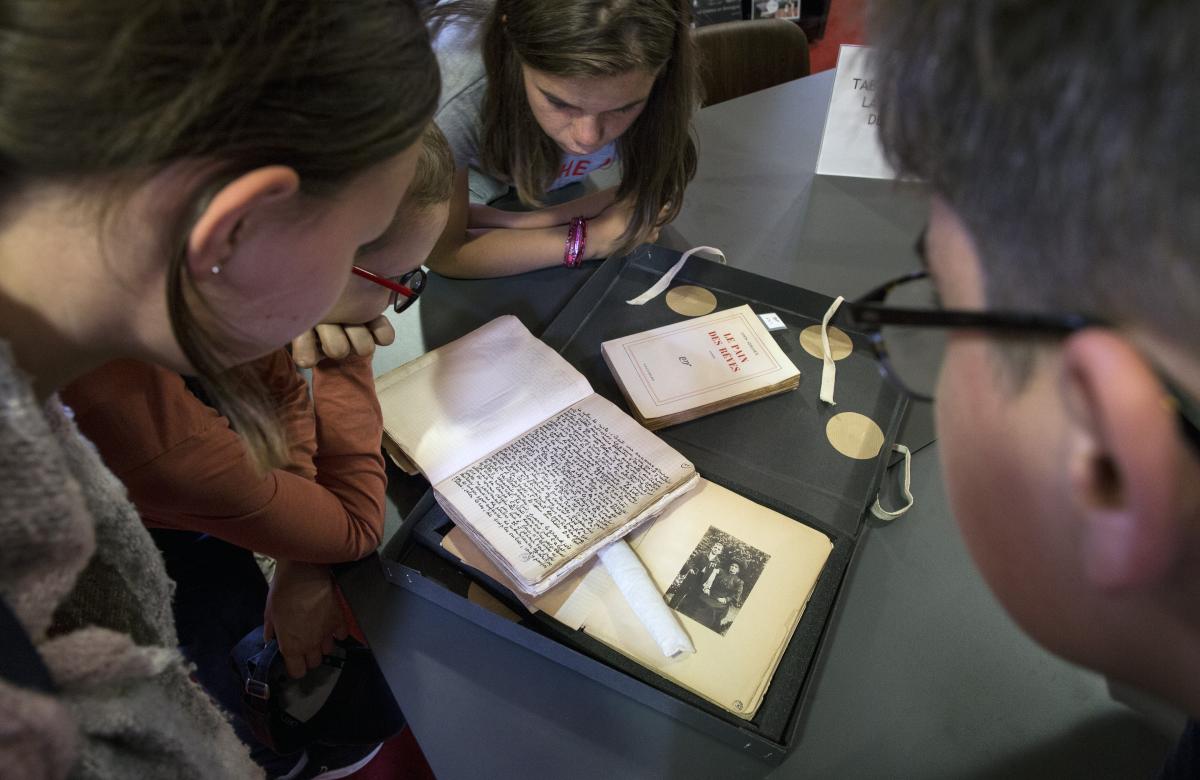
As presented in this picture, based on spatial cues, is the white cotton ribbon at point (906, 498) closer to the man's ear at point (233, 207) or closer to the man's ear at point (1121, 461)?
the man's ear at point (1121, 461)

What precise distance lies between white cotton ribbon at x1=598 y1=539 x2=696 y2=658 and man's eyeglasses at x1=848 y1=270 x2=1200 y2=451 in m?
0.33

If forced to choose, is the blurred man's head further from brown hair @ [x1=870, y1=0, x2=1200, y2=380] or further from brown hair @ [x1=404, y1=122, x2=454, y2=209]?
brown hair @ [x1=404, y1=122, x2=454, y2=209]

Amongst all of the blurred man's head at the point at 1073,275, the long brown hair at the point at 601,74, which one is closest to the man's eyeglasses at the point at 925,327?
the blurred man's head at the point at 1073,275

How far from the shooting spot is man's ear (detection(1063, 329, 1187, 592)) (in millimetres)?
272

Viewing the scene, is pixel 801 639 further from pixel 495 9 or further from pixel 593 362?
pixel 495 9

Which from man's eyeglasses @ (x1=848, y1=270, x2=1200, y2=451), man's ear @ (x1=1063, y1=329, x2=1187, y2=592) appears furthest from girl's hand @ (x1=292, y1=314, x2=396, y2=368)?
man's ear @ (x1=1063, y1=329, x2=1187, y2=592)

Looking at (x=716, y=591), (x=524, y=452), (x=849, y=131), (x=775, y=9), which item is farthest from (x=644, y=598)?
(x=775, y=9)

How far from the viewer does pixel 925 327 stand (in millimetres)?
364

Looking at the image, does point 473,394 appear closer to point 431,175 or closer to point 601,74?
point 431,175

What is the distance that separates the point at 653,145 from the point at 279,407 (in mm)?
695

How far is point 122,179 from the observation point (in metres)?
0.38

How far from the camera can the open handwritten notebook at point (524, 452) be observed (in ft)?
2.31

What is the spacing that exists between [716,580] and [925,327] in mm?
420

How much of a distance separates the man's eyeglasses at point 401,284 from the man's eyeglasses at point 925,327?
617 mm
